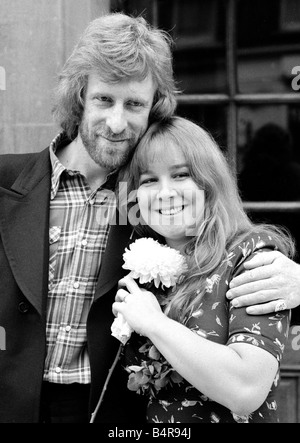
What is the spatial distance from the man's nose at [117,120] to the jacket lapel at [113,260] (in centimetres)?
38

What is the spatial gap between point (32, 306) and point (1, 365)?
0.89 feet

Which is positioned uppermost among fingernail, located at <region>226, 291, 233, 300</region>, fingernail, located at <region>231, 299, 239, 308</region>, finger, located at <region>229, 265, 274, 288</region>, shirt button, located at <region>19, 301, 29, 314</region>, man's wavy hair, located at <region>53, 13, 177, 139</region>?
man's wavy hair, located at <region>53, 13, 177, 139</region>

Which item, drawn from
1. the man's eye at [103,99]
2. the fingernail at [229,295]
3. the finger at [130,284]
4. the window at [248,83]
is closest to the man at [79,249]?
the man's eye at [103,99]

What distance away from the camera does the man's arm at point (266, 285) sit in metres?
1.93

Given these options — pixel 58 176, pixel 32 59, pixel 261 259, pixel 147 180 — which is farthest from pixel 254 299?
pixel 32 59

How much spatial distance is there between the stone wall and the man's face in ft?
2.36

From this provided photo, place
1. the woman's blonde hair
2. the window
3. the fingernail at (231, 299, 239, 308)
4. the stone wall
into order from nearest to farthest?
the fingernail at (231, 299, 239, 308), the woman's blonde hair, the stone wall, the window

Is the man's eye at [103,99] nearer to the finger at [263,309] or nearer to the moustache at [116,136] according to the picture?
the moustache at [116,136]

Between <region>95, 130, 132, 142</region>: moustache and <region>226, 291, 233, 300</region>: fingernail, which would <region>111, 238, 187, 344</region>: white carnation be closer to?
<region>226, 291, 233, 300</region>: fingernail

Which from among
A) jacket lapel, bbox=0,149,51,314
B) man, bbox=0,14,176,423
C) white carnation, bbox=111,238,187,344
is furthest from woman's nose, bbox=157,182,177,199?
jacket lapel, bbox=0,149,51,314

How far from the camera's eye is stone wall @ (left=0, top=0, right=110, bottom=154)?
118 inches

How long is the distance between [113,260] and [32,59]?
1290mm
